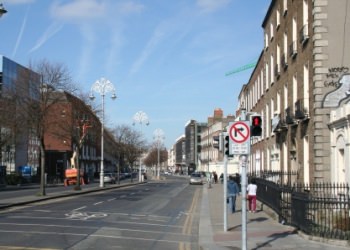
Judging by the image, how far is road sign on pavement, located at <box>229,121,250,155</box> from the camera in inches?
472

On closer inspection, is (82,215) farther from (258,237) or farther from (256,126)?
(256,126)

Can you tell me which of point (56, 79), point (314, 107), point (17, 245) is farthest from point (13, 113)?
point (17, 245)

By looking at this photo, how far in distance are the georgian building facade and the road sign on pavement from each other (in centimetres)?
1360

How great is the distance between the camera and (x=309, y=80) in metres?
26.7

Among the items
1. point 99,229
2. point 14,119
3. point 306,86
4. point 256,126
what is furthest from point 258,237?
point 14,119

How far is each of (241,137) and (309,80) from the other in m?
15.7

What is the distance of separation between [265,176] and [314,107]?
7.14m

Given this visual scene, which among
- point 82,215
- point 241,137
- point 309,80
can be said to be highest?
point 309,80

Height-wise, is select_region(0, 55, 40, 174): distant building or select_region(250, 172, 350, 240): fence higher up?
select_region(0, 55, 40, 174): distant building

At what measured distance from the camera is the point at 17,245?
525 inches

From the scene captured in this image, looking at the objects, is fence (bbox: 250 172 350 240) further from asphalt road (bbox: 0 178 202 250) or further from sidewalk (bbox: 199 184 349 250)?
asphalt road (bbox: 0 178 202 250)

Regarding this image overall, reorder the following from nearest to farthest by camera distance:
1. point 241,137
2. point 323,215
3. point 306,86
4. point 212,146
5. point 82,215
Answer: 1. point 241,137
2. point 323,215
3. point 82,215
4. point 306,86
5. point 212,146

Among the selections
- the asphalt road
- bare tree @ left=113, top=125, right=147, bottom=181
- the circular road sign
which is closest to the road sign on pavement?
the circular road sign

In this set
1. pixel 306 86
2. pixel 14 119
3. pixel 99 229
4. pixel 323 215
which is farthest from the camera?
pixel 14 119
